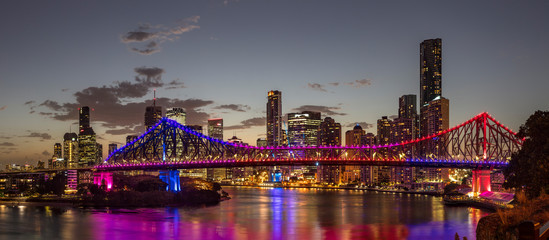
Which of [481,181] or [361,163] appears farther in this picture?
[361,163]

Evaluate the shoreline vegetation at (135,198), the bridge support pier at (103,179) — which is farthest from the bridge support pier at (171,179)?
the bridge support pier at (103,179)

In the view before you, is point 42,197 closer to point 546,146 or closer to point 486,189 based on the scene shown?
point 486,189

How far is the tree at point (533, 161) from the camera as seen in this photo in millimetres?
35562

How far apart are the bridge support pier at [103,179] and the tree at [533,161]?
257 ft

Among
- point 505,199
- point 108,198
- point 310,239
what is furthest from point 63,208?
point 505,199

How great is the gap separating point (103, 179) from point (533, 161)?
84451mm

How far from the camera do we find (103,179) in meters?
104

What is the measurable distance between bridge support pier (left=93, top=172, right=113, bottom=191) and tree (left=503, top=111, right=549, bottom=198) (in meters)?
78.4

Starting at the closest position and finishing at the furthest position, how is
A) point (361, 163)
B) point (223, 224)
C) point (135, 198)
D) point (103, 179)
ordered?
1. point (223, 224)
2. point (135, 198)
3. point (361, 163)
4. point (103, 179)

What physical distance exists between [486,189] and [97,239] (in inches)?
2431

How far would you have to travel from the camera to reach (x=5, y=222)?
191ft

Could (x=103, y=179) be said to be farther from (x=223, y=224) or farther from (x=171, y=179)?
(x=223, y=224)

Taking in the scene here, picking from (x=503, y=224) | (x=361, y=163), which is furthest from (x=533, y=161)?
(x=361, y=163)

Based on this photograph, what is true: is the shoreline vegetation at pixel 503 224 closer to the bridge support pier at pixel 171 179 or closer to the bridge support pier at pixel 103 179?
the bridge support pier at pixel 171 179
